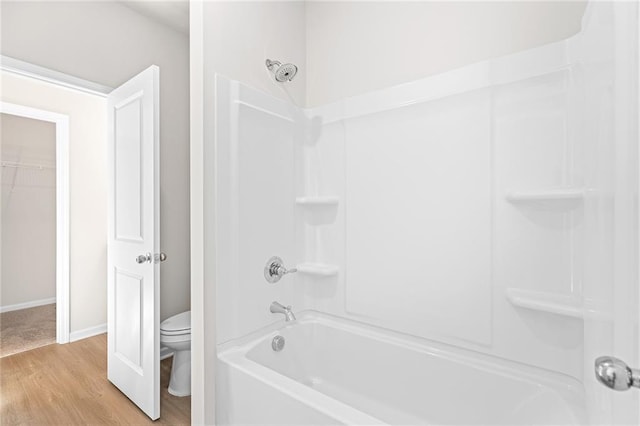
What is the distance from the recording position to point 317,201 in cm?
195

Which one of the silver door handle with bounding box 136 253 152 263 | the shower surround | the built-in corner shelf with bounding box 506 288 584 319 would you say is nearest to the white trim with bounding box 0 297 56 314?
the silver door handle with bounding box 136 253 152 263

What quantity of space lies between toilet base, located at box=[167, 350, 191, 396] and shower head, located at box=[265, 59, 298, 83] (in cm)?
185

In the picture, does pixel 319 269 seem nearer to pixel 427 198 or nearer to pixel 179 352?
pixel 427 198

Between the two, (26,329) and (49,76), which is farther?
(26,329)

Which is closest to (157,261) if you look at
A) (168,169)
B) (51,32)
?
(168,169)

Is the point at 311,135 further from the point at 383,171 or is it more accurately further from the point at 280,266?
the point at 280,266

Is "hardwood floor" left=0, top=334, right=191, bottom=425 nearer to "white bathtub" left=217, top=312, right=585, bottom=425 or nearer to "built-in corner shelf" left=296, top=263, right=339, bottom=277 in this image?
"white bathtub" left=217, top=312, right=585, bottom=425

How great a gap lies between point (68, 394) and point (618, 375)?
283cm

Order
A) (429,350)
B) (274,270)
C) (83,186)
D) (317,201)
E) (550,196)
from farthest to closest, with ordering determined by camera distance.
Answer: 1. (83,186)
2. (317,201)
3. (274,270)
4. (429,350)
5. (550,196)

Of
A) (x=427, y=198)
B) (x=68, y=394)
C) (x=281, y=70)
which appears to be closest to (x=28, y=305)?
(x=68, y=394)

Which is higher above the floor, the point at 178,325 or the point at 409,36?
the point at 409,36

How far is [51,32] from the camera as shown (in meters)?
2.12

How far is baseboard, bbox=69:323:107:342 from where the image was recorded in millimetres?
3023

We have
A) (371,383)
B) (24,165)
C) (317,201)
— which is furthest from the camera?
(24,165)
